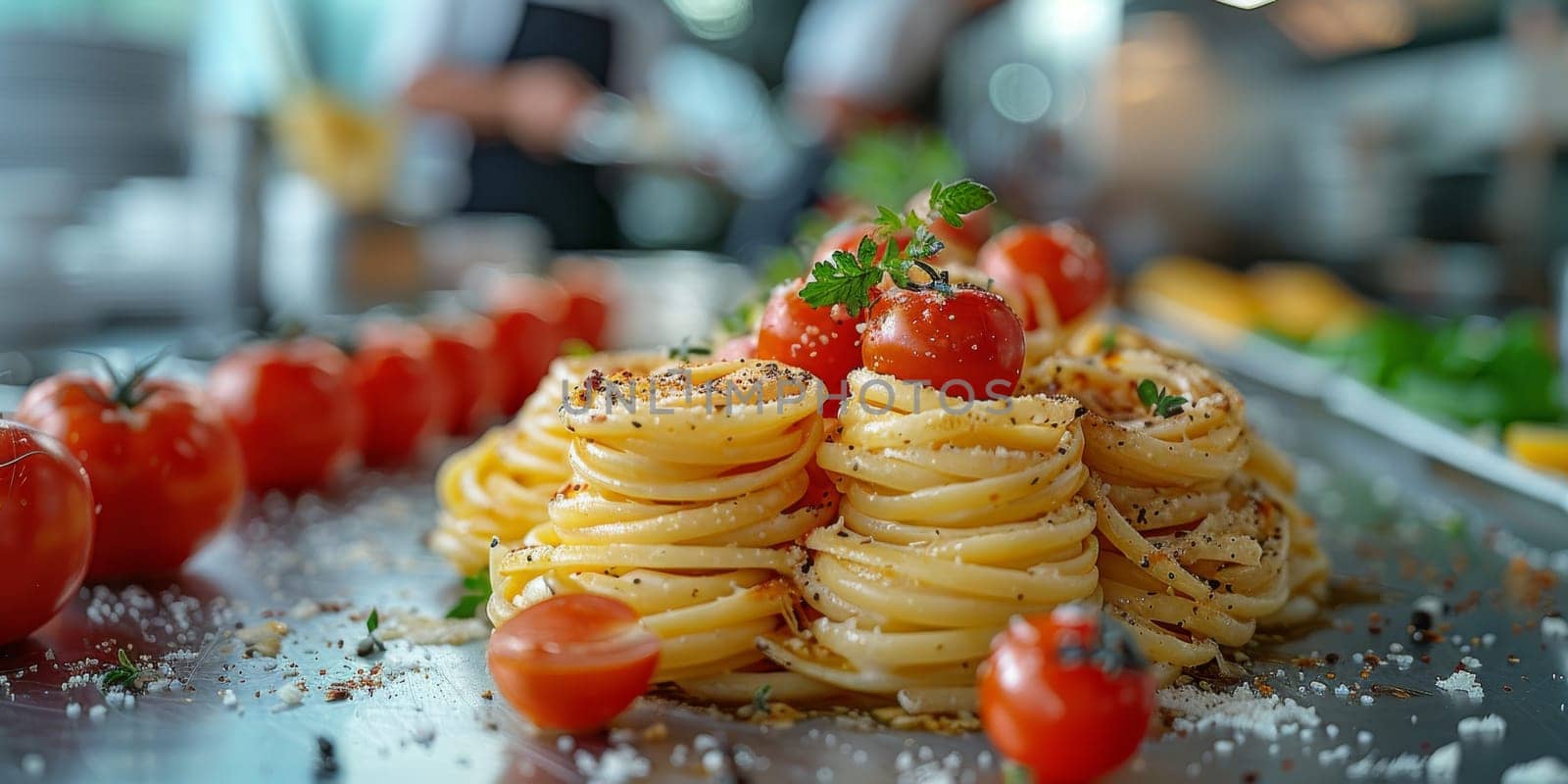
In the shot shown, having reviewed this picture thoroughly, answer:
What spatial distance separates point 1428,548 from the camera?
3.12 meters

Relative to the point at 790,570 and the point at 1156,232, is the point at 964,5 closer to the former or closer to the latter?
the point at 1156,232

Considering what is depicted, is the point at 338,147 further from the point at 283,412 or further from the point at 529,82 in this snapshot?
the point at 529,82

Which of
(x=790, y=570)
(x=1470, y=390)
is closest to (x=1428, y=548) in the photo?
(x=1470, y=390)

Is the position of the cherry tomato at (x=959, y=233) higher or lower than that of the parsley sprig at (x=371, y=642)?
higher

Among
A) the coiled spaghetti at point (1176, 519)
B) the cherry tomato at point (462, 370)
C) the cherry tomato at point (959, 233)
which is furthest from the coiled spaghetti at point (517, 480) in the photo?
the cherry tomato at point (462, 370)

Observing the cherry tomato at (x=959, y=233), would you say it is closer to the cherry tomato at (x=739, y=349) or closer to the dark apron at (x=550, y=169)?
the cherry tomato at (x=739, y=349)

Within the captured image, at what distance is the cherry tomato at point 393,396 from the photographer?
3.89 metres

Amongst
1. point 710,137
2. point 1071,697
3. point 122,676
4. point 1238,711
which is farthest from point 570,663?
point 710,137

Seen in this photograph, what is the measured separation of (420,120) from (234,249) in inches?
156

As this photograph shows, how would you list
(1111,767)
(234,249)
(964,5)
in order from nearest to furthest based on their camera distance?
(1111,767), (234,249), (964,5)

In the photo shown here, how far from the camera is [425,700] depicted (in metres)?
2.02

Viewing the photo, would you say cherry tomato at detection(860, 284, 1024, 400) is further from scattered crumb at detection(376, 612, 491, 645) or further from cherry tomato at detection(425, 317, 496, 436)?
cherry tomato at detection(425, 317, 496, 436)

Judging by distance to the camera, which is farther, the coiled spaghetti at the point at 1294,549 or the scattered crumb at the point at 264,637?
the coiled spaghetti at the point at 1294,549

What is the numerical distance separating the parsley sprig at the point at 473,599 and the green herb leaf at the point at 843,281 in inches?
33.9
